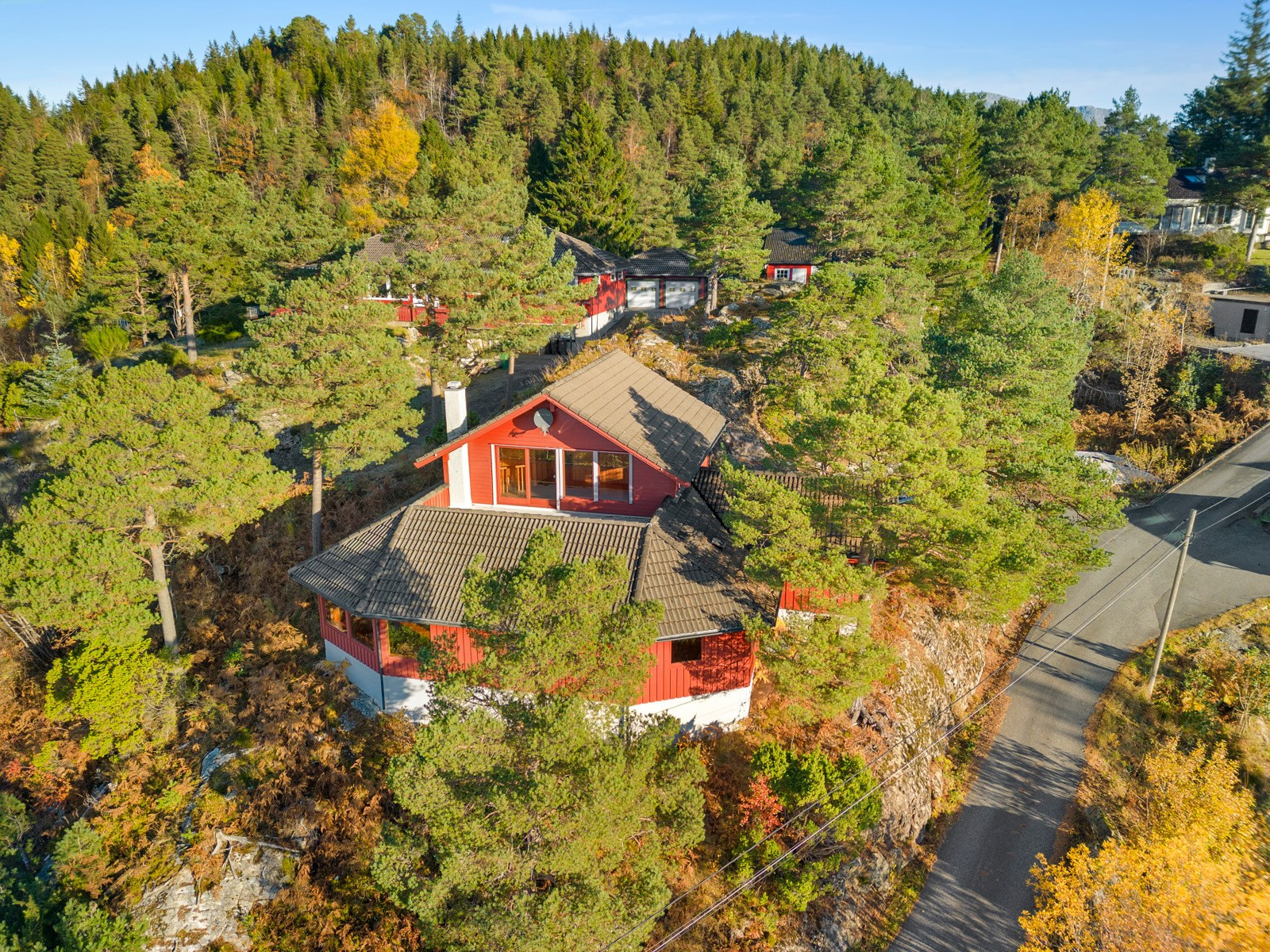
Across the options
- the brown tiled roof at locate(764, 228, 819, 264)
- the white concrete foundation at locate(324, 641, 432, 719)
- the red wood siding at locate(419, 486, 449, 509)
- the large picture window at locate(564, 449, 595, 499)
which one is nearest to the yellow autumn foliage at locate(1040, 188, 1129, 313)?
the brown tiled roof at locate(764, 228, 819, 264)

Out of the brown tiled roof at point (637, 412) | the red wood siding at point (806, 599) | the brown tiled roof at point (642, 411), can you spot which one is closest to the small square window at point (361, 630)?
the brown tiled roof at point (637, 412)

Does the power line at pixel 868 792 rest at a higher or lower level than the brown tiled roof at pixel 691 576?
lower

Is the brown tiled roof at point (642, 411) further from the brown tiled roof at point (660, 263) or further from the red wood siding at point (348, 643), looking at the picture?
the brown tiled roof at point (660, 263)

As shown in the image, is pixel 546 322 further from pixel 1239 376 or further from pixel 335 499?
pixel 1239 376

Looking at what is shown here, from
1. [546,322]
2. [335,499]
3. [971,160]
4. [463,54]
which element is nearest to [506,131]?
[463,54]

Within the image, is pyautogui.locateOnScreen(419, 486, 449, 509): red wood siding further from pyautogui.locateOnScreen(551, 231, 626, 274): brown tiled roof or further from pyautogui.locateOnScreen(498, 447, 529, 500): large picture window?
pyautogui.locateOnScreen(551, 231, 626, 274): brown tiled roof

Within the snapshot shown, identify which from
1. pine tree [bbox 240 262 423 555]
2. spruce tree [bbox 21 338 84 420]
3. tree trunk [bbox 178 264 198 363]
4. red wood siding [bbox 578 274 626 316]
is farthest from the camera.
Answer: red wood siding [bbox 578 274 626 316]

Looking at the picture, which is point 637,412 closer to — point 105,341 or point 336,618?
point 336,618
